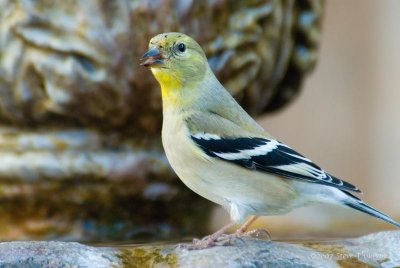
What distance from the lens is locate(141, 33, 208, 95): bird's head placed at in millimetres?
2551

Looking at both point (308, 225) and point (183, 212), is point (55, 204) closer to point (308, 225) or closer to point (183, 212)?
point (183, 212)

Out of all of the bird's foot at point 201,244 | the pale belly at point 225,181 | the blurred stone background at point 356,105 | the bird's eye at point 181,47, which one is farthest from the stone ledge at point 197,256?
the blurred stone background at point 356,105

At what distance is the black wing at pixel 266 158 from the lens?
2.49 m

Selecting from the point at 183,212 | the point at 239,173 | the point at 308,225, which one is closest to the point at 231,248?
the point at 239,173

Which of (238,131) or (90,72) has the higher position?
(90,72)

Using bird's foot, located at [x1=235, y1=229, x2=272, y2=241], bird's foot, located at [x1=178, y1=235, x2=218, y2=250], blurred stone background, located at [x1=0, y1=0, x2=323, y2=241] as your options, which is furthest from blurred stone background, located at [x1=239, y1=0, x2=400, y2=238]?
bird's foot, located at [x1=178, y1=235, x2=218, y2=250]

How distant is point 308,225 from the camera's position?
13.8ft

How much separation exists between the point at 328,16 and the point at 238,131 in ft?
11.9

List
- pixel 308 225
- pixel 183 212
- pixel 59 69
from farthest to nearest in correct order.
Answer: pixel 308 225 → pixel 183 212 → pixel 59 69

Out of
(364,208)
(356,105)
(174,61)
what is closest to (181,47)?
(174,61)

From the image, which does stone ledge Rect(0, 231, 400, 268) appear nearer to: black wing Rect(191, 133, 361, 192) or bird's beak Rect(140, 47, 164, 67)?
black wing Rect(191, 133, 361, 192)

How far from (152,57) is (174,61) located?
0.08 m

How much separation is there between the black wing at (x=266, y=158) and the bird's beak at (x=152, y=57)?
0.81 feet

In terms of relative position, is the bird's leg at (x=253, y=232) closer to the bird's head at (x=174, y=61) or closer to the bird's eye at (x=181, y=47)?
the bird's head at (x=174, y=61)
